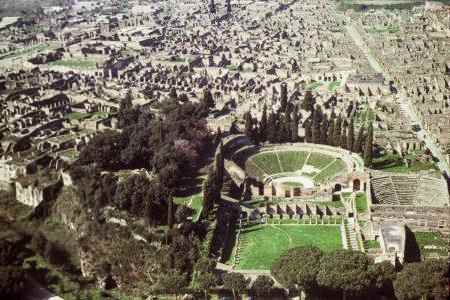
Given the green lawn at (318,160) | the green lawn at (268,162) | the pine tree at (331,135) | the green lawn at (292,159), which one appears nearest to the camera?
the green lawn at (268,162)

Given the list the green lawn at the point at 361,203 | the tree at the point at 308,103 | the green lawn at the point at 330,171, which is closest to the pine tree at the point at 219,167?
the green lawn at the point at 330,171

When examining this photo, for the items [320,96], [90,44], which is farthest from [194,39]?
[320,96]

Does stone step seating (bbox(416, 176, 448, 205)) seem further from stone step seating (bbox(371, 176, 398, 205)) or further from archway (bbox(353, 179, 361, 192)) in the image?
archway (bbox(353, 179, 361, 192))

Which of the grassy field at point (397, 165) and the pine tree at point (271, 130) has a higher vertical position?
the pine tree at point (271, 130)

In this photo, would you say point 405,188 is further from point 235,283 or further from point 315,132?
point 235,283

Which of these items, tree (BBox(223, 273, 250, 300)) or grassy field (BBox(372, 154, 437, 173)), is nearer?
tree (BBox(223, 273, 250, 300))

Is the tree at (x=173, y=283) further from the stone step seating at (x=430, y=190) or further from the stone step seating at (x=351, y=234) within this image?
the stone step seating at (x=430, y=190)

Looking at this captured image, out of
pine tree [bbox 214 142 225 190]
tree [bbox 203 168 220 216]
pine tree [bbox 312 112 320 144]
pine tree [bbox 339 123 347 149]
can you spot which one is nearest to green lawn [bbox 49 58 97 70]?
pine tree [bbox 312 112 320 144]

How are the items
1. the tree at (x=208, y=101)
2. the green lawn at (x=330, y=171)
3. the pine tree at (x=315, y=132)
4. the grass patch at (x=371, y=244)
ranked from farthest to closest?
the tree at (x=208, y=101)
the pine tree at (x=315, y=132)
the green lawn at (x=330, y=171)
the grass patch at (x=371, y=244)
